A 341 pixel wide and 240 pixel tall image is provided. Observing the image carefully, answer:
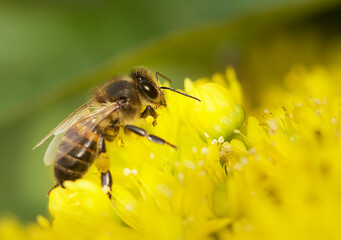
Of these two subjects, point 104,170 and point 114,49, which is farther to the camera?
point 114,49

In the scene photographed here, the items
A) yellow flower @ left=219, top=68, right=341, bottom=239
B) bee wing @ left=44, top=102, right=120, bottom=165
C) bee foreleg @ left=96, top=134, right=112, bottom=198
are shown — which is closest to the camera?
yellow flower @ left=219, top=68, right=341, bottom=239

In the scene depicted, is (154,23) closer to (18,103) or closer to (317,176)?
(18,103)

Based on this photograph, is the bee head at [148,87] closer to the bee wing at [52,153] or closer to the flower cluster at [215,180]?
the flower cluster at [215,180]

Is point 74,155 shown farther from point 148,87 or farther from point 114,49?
point 114,49

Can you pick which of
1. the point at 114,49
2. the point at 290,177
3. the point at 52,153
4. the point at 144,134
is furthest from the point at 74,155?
the point at 114,49

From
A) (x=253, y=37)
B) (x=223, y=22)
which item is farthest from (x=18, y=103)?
(x=253, y=37)

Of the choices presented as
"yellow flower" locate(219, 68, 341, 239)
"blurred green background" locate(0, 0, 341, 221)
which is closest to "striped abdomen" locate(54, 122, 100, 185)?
"yellow flower" locate(219, 68, 341, 239)

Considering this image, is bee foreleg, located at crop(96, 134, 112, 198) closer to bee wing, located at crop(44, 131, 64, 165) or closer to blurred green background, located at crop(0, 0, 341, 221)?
bee wing, located at crop(44, 131, 64, 165)

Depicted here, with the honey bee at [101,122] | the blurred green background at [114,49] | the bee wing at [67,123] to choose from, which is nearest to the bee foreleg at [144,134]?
the honey bee at [101,122]
